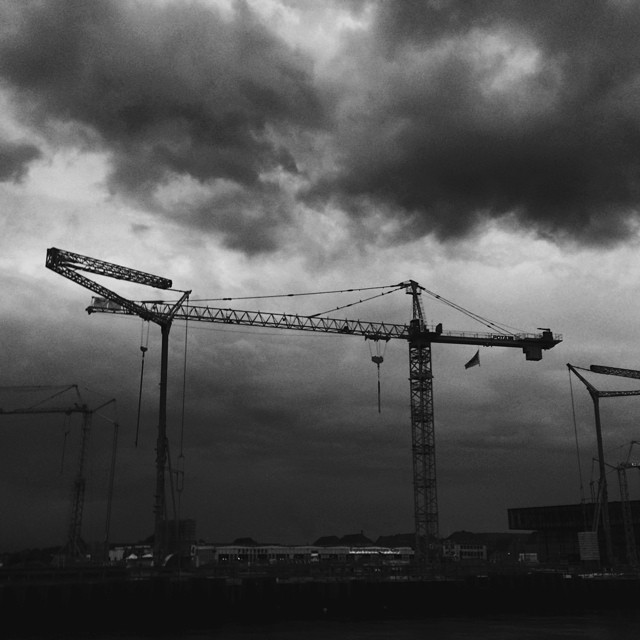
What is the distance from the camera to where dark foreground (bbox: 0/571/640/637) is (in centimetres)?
6325

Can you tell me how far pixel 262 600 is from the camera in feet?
250

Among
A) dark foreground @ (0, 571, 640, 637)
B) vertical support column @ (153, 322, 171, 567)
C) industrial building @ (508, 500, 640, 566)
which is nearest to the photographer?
dark foreground @ (0, 571, 640, 637)

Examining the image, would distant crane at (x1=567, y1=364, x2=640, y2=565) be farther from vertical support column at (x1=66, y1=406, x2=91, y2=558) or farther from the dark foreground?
vertical support column at (x1=66, y1=406, x2=91, y2=558)

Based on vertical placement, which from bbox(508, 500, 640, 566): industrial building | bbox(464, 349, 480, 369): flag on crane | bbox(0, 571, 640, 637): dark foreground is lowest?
bbox(0, 571, 640, 637): dark foreground

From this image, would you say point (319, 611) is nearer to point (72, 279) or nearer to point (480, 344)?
point (72, 279)

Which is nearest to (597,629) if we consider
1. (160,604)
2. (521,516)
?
(160,604)

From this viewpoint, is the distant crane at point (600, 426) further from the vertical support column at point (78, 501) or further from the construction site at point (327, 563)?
the vertical support column at point (78, 501)

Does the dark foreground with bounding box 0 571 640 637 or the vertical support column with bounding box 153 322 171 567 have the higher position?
Answer: the vertical support column with bounding box 153 322 171 567

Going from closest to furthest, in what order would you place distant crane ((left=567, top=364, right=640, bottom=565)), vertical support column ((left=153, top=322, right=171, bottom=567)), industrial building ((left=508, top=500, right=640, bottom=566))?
vertical support column ((left=153, top=322, right=171, bottom=567))
distant crane ((left=567, top=364, right=640, bottom=565))
industrial building ((left=508, top=500, right=640, bottom=566))

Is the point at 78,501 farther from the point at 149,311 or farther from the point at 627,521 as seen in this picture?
the point at 627,521

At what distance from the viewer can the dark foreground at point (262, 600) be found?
6325cm

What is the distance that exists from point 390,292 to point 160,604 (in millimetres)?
79932

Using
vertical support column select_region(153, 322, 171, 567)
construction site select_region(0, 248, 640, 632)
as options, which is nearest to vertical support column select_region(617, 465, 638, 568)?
construction site select_region(0, 248, 640, 632)

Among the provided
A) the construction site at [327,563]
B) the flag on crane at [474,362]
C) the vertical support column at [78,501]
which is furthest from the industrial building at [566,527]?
the vertical support column at [78,501]
